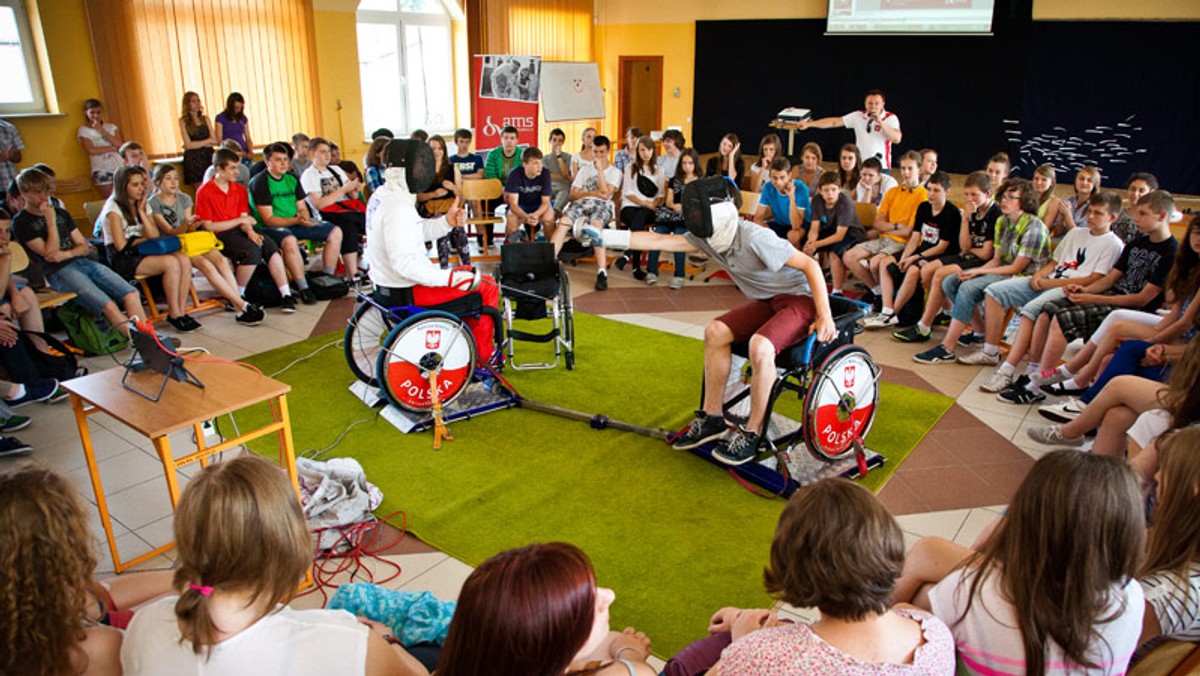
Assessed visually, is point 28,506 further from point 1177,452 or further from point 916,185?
point 916,185

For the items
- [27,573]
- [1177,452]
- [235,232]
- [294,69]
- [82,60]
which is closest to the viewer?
[27,573]

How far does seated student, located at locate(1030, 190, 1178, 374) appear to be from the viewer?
439 centimetres

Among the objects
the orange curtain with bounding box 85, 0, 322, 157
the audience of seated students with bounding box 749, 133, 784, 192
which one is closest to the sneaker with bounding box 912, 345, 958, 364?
the audience of seated students with bounding box 749, 133, 784, 192

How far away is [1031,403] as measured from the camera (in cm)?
460

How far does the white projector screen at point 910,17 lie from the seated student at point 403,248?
7.31 meters

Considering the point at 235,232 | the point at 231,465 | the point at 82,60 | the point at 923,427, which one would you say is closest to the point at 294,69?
the point at 82,60

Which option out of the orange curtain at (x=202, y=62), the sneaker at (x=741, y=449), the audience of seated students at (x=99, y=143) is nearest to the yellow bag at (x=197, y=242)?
the audience of seated students at (x=99, y=143)

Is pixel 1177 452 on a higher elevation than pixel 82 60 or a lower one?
lower

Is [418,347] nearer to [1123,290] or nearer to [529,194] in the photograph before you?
[529,194]

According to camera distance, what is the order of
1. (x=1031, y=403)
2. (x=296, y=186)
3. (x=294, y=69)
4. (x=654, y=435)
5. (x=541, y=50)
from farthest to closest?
(x=541, y=50)
(x=294, y=69)
(x=296, y=186)
(x=1031, y=403)
(x=654, y=435)

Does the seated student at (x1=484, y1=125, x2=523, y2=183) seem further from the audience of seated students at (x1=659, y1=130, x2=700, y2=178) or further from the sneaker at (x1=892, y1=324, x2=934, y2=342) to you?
the sneaker at (x1=892, y1=324, x2=934, y2=342)

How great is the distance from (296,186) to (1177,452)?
21.3ft

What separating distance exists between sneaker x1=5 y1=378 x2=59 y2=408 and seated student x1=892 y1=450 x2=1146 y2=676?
15.8ft

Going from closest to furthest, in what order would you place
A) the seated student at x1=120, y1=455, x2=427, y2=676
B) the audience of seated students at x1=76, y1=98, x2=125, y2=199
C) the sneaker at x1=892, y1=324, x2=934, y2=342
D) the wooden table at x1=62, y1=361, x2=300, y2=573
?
the seated student at x1=120, y1=455, x2=427, y2=676 → the wooden table at x1=62, y1=361, x2=300, y2=573 → the sneaker at x1=892, y1=324, x2=934, y2=342 → the audience of seated students at x1=76, y1=98, x2=125, y2=199
